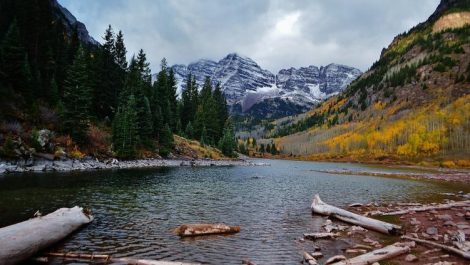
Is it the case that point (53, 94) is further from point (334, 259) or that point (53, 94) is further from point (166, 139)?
point (334, 259)

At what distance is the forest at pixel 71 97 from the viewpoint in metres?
58.7

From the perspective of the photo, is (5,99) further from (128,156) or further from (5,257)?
(5,257)

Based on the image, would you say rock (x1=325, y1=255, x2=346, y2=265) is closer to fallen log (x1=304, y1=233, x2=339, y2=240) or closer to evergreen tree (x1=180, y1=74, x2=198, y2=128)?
fallen log (x1=304, y1=233, x2=339, y2=240)

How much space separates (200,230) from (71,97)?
5636 cm

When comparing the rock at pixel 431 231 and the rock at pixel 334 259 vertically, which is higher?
the rock at pixel 431 231

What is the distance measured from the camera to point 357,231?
2219 centimetres

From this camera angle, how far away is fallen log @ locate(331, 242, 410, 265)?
593 inches

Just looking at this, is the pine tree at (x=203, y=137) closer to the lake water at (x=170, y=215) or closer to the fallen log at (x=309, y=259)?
the lake water at (x=170, y=215)

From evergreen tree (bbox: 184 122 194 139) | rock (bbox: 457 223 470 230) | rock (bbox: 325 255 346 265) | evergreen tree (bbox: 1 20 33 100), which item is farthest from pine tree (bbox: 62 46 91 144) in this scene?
rock (bbox: 457 223 470 230)

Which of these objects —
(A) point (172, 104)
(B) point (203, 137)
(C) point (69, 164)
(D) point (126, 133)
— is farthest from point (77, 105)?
(A) point (172, 104)

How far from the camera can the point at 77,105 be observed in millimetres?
66875

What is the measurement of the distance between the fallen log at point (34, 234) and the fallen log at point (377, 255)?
12.8 meters

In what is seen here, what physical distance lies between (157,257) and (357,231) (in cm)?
1268

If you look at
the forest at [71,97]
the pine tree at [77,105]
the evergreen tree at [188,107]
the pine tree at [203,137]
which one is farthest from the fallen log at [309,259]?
the evergreen tree at [188,107]
